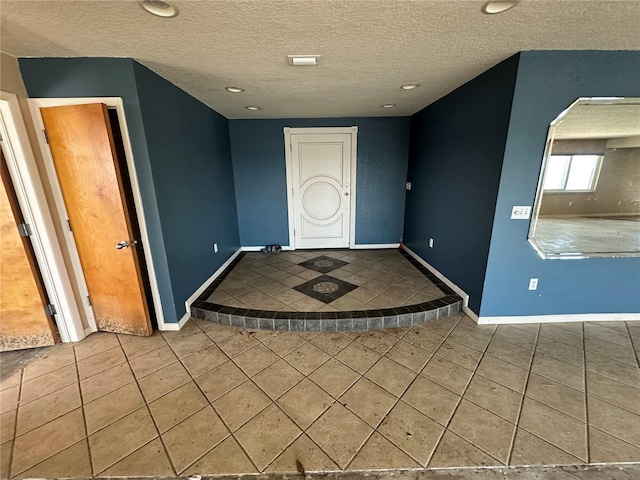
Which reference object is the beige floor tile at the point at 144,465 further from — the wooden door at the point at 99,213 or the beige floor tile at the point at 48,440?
the wooden door at the point at 99,213

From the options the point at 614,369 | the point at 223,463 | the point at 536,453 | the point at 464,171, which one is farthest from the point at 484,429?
the point at 464,171

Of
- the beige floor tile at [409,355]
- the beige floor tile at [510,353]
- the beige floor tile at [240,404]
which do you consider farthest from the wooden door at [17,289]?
the beige floor tile at [510,353]

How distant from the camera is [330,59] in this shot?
1.98m

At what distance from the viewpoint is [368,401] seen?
171 centimetres

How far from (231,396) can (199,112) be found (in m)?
3.03

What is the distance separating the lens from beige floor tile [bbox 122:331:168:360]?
221 centimetres

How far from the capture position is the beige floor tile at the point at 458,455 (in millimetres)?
1330

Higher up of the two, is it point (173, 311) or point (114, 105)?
point (114, 105)

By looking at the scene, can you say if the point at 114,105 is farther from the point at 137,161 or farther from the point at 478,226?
the point at 478,226

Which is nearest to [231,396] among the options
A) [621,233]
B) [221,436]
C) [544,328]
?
[221,436]

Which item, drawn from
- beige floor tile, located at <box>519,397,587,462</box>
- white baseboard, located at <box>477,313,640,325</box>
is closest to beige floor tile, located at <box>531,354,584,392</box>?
beige floor tile, located at <box>519,397,587,462</box>

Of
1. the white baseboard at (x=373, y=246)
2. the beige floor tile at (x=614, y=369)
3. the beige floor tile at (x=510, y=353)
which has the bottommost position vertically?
the beige floor tile at (x=614, y=369)

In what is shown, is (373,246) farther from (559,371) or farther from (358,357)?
(559,371)

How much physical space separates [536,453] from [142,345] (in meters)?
2.93
